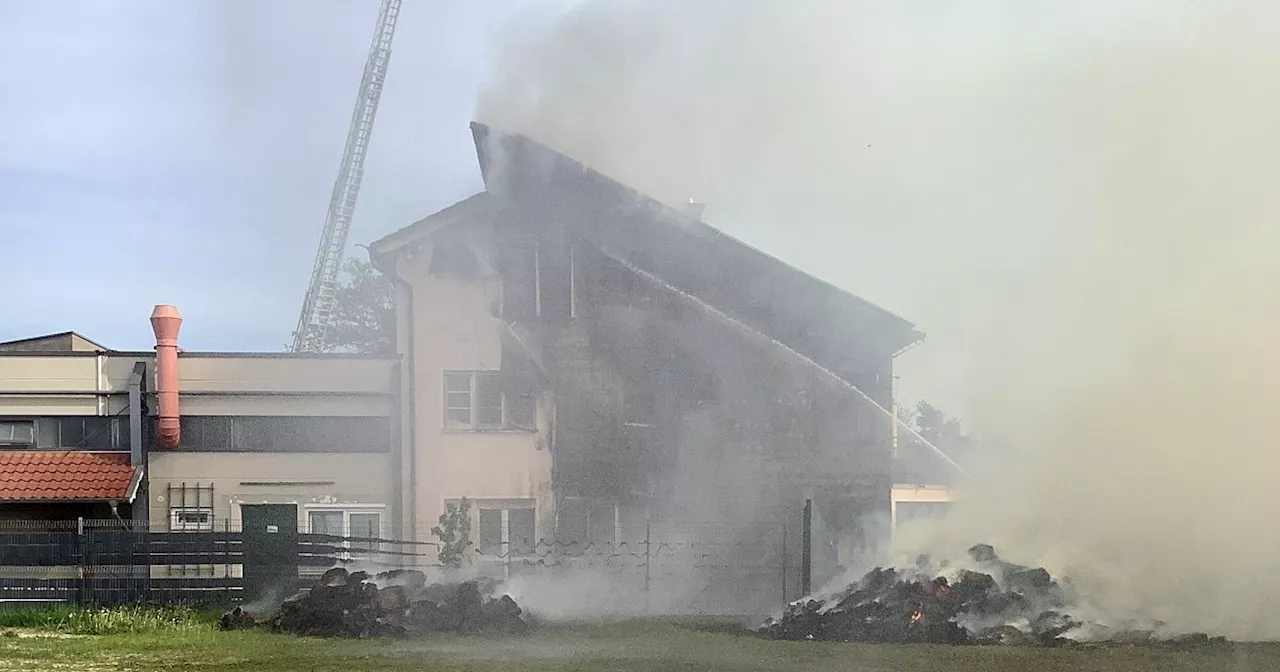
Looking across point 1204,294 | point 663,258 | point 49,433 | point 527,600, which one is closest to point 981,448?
point 1204,294

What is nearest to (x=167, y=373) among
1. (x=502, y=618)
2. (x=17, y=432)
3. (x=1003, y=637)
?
(x=17, y=432)

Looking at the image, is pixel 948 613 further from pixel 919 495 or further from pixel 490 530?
pixel 490 530

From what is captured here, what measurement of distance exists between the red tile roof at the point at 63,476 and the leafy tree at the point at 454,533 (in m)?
6.56

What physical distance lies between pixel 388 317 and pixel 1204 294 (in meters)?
25.0

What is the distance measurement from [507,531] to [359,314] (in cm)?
1904

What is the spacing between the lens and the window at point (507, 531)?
967 inches

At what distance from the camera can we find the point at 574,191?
2444 centimetres

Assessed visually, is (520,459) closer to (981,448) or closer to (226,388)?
(226,388)

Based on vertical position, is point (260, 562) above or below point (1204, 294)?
below

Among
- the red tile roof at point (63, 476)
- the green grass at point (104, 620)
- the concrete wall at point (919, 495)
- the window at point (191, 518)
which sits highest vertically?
the red tile roof at point (63, 476)

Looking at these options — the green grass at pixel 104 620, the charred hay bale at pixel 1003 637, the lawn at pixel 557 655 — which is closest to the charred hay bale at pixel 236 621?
the green grass at pixel 104 620

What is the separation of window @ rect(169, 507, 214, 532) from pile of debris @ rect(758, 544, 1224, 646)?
1360cm

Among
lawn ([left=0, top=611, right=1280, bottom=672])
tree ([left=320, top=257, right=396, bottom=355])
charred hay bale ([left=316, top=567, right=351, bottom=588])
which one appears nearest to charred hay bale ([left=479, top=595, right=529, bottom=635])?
lawn ([left=0, top=611, right=1280, bottom=672])

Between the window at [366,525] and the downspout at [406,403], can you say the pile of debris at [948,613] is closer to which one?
the downspout at [406,403]
